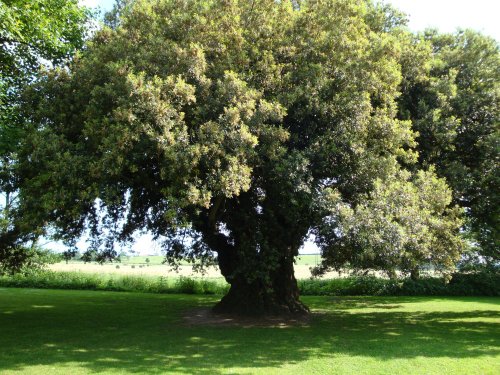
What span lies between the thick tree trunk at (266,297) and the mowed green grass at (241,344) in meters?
1.27

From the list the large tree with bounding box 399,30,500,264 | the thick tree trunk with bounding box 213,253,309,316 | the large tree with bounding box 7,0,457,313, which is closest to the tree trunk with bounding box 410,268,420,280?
the large tree with bounding box 7,0,457,313

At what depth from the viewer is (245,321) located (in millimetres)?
15398

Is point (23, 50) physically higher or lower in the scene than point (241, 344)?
higher

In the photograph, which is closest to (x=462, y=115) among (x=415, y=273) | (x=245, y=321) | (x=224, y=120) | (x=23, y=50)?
(x=415, y=273)

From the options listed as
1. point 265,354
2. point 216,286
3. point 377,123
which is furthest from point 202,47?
point 216,286

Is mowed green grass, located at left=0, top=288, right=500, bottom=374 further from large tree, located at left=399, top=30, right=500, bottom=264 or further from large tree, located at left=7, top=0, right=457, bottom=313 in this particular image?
large tree, located at left=399, top=30, right=500, bottom=264

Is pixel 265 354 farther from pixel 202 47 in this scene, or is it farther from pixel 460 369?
pixel 202 47

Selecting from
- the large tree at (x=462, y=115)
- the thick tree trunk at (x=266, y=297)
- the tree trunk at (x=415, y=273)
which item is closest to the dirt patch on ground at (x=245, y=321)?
the thick tree trunk at (x=266, y=297)

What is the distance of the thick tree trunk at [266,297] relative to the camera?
16156 millimetres

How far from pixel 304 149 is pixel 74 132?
6607mm

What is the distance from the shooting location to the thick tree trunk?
1616 cm

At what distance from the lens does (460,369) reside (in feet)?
30.1

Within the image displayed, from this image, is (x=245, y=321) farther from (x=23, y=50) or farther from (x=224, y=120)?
(x=23, y=50)

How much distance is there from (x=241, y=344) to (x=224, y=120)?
6.12 meters
